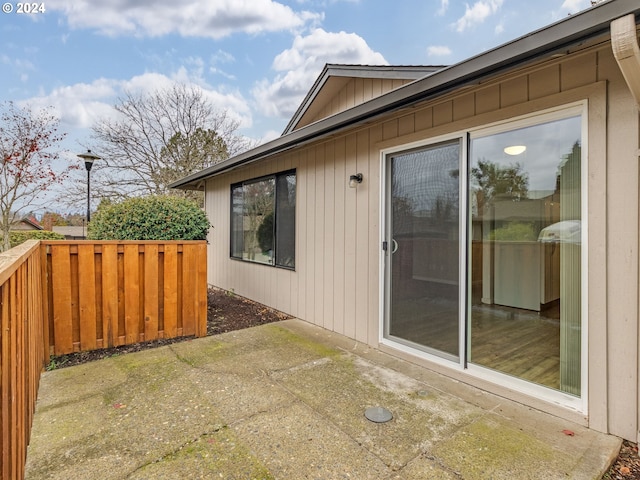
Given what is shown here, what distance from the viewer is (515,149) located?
8.31 feet

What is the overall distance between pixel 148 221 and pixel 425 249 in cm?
321

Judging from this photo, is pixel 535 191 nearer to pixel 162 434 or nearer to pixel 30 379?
pixel 162 434

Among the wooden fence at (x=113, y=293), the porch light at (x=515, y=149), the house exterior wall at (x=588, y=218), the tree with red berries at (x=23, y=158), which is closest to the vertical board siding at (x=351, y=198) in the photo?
the house exterior wall at (x=588, y=218)

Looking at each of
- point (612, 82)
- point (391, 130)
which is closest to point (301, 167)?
point (391, 130)

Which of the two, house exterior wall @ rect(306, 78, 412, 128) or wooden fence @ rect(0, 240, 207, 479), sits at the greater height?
house exterior wall @ rect(306, 78, 412, 128)

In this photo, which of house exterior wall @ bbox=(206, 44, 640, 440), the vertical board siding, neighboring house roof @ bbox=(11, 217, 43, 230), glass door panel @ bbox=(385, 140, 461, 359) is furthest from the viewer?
neighboring house roof @ bbox=(11, 217, 43, 230)

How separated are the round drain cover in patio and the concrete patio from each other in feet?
0.16

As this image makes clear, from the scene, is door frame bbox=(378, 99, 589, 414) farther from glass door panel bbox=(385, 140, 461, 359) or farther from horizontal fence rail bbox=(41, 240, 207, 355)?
horizontal fence rail bbox=(41, 240, 207, 355)

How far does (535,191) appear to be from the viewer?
2416 mm

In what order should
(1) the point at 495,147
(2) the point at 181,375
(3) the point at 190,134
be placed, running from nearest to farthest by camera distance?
(1) the point at 495,147 < (2) the point at 181,375 < (3) the point at 190,134

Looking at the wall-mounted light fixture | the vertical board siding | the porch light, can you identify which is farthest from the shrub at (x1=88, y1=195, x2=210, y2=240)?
the porch light

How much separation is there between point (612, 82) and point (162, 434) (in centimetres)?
346

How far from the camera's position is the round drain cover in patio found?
2.19m

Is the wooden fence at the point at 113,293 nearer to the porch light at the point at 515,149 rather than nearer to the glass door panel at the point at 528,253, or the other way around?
the glass door panel at the point at 528,253
